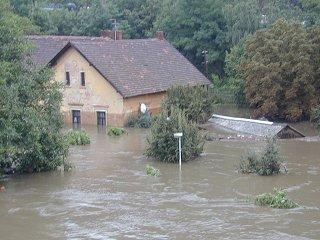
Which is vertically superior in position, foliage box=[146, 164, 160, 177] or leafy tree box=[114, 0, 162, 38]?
leafy tree box=[114, 0, 162, 38]

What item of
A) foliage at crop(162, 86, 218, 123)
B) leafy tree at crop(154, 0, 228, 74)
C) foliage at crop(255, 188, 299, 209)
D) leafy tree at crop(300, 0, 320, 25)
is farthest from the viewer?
leafy tree at crop(154, 0, 228, 74)

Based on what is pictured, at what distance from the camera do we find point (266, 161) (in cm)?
2811

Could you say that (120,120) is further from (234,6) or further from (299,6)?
(299,6)

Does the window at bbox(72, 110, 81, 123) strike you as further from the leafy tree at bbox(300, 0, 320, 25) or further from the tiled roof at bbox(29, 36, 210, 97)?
the leafy tree at bbox(300, 0, 320, 25)

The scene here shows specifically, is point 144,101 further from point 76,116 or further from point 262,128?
point 262,128

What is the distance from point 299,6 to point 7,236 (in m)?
42.3

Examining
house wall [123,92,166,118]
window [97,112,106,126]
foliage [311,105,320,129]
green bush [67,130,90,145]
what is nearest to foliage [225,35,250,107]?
house wall [123,92,166,118]

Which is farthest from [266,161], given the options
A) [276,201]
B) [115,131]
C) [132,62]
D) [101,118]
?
[132,62]

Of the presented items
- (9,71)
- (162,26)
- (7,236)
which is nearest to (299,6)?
(162,26)

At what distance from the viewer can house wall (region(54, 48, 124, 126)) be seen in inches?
1688

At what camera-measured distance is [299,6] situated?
5809 centimetres

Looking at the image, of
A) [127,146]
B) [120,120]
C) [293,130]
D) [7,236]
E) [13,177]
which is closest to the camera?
[7,236]

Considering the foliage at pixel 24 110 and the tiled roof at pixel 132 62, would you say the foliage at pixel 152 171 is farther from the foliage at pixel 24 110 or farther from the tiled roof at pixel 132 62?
the tiled roof at pixel 132 62

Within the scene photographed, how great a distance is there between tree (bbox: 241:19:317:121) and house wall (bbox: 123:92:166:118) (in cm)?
558
